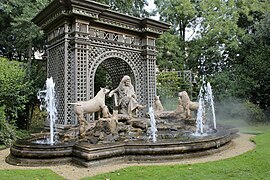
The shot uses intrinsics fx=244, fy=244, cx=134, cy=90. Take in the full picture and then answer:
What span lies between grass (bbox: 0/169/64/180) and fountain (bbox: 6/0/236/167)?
643 millimetres

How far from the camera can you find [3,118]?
28.6 ft

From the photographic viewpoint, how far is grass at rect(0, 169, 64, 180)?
4.64m

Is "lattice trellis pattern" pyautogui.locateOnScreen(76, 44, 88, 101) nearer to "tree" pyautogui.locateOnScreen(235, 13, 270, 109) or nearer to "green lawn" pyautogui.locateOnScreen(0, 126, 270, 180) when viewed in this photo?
"green lawn" pyautogui.locateOnScreen(0, 126, 270, 180)

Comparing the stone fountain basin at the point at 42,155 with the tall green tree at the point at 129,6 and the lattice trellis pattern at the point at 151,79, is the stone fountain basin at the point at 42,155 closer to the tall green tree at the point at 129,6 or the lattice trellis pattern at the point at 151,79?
the lattice trellis pattern at the point at 151,79

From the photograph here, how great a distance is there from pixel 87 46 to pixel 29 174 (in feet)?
18.2

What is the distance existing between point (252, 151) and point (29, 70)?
10739 millimetres

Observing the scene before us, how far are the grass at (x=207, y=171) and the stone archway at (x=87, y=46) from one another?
15.2ft

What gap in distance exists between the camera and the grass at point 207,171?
456cm

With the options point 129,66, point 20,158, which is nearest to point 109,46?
point 129,66

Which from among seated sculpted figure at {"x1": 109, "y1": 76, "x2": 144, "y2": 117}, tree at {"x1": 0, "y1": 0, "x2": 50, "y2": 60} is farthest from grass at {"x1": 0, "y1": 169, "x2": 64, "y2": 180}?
tree at {"x1": 0, "y1": 0, "x2": 50, "y2": 60}

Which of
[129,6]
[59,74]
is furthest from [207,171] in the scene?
[129,6]

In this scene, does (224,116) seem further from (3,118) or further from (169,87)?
(3,118)

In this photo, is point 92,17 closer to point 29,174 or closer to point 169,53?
point 29,174

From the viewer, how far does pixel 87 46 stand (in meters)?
9.26
